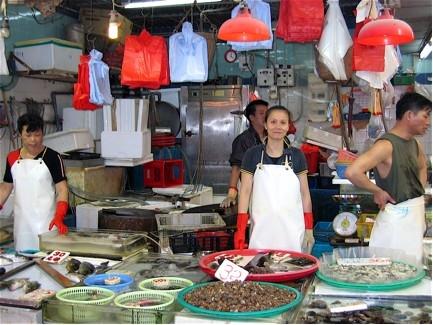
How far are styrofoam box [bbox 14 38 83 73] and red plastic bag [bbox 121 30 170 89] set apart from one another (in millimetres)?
2469

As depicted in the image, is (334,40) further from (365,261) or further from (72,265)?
(72,265)

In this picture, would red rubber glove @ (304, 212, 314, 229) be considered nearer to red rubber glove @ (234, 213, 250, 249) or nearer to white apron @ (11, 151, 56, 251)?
red rubber glove @ (234, 213, 250, 249)

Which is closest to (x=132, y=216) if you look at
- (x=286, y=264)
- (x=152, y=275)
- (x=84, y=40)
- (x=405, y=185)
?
(x=152, y=275)

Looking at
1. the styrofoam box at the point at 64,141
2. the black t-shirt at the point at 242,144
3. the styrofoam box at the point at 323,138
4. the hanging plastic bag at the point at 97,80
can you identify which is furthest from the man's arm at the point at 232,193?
the styrofoam box at the point at 64,141

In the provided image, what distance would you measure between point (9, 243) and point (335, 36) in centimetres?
336

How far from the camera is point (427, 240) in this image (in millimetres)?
3432

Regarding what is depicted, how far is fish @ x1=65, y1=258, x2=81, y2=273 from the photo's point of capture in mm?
2758

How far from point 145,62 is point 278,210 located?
1779mm

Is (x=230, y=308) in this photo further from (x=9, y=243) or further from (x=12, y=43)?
(x=12, y=43)

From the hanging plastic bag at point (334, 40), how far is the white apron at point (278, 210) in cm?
98

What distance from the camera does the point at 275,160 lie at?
A: 354 cm

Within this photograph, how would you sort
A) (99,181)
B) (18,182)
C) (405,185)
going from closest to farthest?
(405,185) → (18,182) → (99,181)

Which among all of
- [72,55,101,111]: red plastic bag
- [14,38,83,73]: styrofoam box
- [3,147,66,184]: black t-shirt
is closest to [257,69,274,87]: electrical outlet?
[14,38,83,73]: styrofoam box

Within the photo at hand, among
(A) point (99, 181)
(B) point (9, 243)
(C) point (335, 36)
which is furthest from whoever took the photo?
Answer: (A) point (99, 181)
